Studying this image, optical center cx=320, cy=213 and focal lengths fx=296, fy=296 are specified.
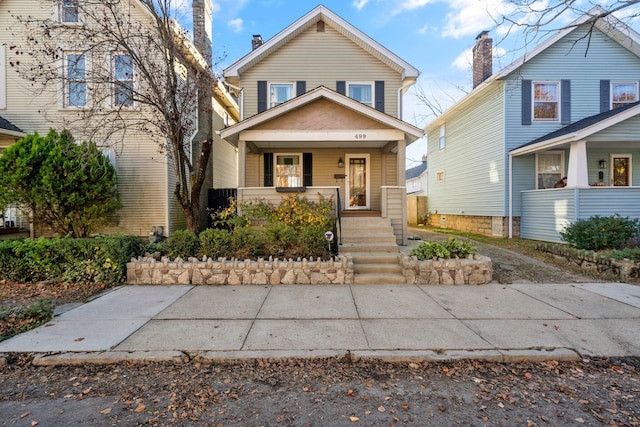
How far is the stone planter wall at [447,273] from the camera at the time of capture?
5.87 metres

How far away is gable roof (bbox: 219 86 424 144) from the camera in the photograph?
27.8 feet

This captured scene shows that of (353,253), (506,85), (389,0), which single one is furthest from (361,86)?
(353,253)

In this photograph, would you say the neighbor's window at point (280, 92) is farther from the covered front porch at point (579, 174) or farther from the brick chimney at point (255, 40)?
the covered front porch at point (579, 174)

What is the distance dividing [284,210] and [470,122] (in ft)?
36.6

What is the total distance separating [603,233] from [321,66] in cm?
996

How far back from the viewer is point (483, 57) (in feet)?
45.1

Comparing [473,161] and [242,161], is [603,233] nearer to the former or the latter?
[473,161]

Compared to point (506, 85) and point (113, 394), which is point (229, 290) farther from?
point (506, 85)

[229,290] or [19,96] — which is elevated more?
[19,96]

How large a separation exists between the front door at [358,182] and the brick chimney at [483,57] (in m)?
7.69

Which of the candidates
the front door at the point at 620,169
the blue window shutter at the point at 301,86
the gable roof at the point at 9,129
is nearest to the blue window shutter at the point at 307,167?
the blue window shutter at the point at 301,86

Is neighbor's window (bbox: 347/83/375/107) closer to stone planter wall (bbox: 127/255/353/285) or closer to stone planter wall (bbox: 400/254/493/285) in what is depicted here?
stone planter wall (bbox: 400/254/493/285)

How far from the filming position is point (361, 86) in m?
11.1

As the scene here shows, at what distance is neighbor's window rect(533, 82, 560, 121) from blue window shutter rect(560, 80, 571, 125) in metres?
0.19
